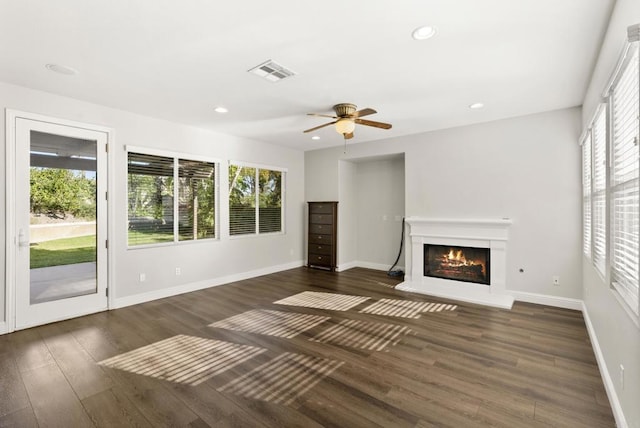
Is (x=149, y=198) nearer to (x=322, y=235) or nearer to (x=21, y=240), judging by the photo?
(x=21, y=240)

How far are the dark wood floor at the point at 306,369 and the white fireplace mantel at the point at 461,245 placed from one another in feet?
1.58

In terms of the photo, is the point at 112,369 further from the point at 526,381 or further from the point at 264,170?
the point at 264,170

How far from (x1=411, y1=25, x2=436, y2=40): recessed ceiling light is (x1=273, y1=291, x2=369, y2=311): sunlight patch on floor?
3281mm

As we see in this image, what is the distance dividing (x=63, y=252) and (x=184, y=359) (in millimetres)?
2395

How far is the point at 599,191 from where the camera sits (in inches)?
114

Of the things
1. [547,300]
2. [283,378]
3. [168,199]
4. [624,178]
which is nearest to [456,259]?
[547,300]

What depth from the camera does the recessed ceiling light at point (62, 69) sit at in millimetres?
3021

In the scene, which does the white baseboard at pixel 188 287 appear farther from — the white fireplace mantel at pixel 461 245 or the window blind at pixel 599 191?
the window blind at pixel 599 191

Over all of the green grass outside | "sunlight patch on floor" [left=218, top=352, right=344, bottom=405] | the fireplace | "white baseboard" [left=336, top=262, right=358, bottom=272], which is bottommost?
"sunlight patch on floor" [left=218, top=352, right=344, bottom=405]

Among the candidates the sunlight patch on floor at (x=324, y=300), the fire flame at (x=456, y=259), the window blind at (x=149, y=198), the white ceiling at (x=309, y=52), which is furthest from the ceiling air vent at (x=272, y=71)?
the fire flame at (x=456, y=259)

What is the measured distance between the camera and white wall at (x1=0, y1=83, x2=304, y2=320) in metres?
3.79

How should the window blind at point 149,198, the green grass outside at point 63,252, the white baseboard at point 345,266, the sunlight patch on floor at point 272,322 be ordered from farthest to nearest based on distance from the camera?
1. the white baseboard at point 345,266
2. the window blind at point 149,198
3. the green grass outside at point 63,252
4. the sunlight patch on floor at point 272,322

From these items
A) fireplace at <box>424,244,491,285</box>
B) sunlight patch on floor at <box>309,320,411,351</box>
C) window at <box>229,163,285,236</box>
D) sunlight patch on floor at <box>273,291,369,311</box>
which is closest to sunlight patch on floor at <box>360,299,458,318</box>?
sunlight patch on floor at <box>273,291,369,311</box>

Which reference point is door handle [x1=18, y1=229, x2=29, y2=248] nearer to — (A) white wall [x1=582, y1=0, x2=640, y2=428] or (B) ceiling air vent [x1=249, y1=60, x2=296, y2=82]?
(B) ceiling air vent [x1=249, y1=60, x2=296, y2=82]
